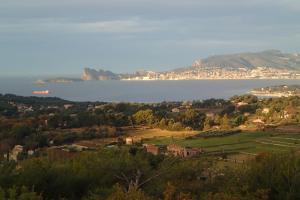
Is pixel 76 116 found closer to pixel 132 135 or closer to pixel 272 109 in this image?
pixel 132 135

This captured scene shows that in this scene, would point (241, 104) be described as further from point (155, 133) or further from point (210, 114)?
point (155, 133)

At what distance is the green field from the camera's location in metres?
27.9

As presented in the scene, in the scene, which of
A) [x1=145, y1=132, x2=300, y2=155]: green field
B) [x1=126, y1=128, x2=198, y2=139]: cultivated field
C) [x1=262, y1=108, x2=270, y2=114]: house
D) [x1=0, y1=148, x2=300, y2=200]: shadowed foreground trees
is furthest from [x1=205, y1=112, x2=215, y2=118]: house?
[x1=0, y1=148, x2=300, y2=200]: shadowed foreground trees

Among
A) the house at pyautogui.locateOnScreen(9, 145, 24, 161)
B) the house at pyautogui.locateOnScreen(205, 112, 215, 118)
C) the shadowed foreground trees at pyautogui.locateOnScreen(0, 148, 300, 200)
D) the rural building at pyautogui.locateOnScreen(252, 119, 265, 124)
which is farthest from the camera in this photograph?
the house at pyautogui.locateOnScreen(205, 112, 215, 118)

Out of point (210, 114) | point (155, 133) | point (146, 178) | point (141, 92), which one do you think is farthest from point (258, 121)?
point (141, 92)

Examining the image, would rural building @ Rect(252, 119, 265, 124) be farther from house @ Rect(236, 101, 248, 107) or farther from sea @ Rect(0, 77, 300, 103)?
sea @ Rect(0, 77, 300, 103)

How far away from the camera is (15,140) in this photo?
30906 mm

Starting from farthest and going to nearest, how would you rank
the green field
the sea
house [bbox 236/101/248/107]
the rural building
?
1. the sea
2. house [bbox 236/101/248/107]
3. the rural building
4. the green field

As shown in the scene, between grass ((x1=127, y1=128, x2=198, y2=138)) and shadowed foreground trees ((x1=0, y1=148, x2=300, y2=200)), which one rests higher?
shadowed foreground trees ((x1=0, y1=148, x2=300, y2=200))

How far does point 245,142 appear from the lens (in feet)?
101

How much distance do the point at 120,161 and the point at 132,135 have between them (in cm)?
2363

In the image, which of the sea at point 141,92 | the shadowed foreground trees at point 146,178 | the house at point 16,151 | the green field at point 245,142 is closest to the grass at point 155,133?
the green field at point 245,142

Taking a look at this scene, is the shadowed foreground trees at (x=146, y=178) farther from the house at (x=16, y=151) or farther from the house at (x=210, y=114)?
the house at (x=210, y=114)

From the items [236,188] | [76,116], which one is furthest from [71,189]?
[76,116]
